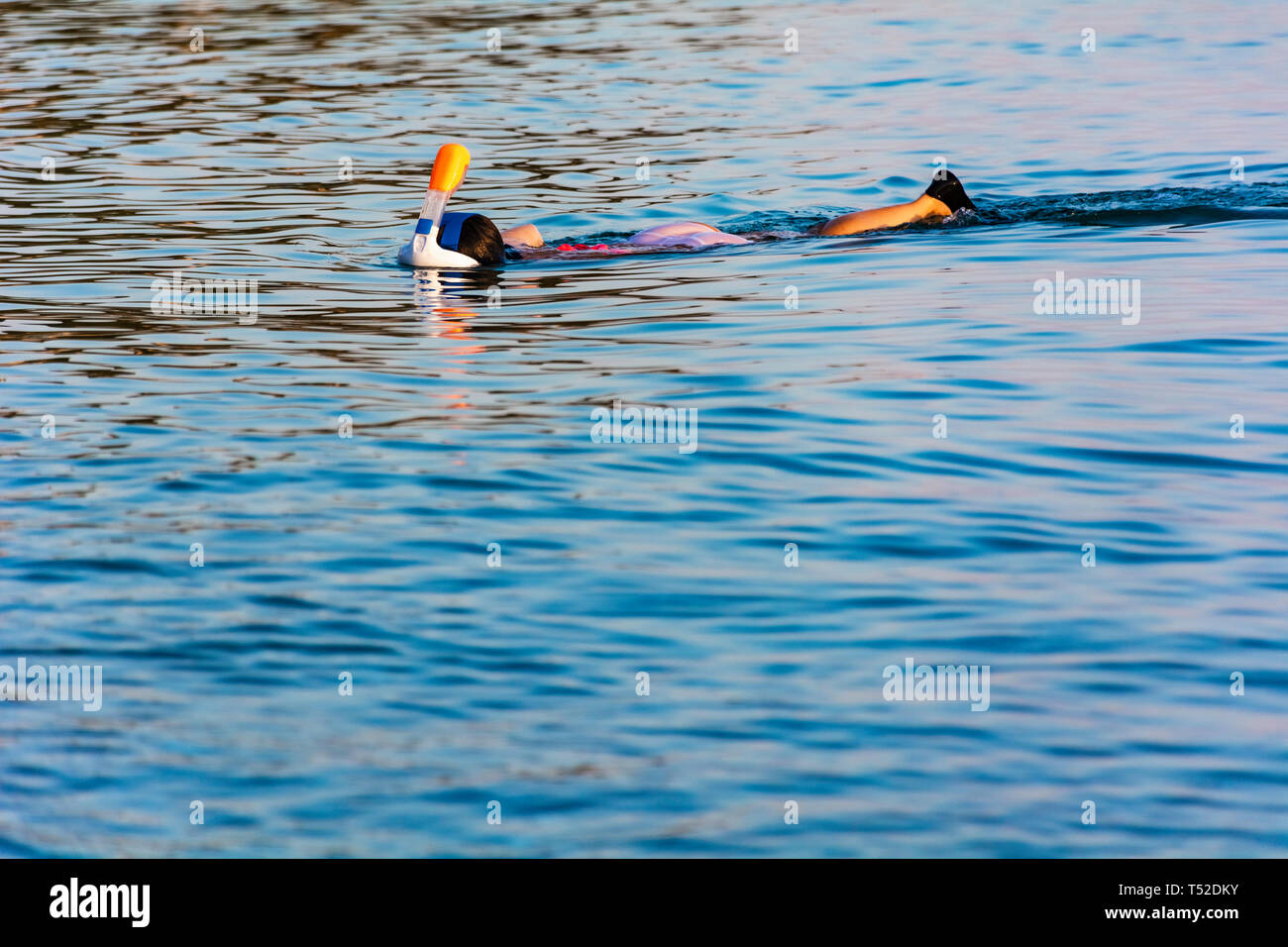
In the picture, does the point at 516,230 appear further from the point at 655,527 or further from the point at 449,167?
the point at 655,527

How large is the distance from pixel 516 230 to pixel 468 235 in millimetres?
743

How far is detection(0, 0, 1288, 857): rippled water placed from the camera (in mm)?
4516

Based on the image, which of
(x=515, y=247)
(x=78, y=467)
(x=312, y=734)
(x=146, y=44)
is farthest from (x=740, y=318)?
(x=146, y=44)

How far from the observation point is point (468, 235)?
37.9 feet

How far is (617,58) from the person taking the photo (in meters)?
24.4

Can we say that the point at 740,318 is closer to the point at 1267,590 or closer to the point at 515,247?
the point at 515,247

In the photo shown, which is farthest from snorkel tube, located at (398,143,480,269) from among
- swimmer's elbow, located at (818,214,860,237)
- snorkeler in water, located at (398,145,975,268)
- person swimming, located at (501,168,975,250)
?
swimmer's elbow, located at (818,214,860,237)

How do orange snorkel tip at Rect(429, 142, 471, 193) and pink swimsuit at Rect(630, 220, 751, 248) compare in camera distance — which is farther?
pink swimsuit at Rect(630, 220, 751, 248)

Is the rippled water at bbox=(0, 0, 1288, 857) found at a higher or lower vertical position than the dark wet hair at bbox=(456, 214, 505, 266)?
lower

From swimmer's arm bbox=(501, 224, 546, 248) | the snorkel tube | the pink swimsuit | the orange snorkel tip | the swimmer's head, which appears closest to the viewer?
the orange snorkel tip

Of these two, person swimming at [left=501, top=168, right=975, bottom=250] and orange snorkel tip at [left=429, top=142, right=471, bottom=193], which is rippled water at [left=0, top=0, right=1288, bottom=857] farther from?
orange snorkel tip at [left=429, top=142, right=471, bottom=193]

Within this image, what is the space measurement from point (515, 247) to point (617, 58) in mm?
13108

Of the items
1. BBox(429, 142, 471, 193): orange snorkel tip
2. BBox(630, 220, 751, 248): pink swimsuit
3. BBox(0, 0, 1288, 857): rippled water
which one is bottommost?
BBox(0, 0, 1288, 857): rippled water

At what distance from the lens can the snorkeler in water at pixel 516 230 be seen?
1133 cm
